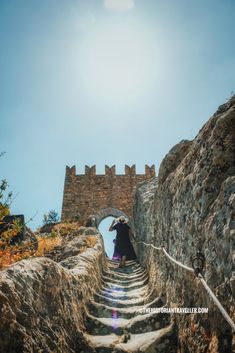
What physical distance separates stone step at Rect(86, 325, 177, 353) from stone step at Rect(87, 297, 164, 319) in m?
0.78

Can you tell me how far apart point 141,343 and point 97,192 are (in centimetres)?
1870

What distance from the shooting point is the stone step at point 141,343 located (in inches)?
106

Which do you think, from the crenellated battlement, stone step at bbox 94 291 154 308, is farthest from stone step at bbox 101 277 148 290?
the crenellated battlement

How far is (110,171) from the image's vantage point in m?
22.5

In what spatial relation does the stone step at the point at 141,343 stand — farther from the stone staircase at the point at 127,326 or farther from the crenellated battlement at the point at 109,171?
the crenellated battlement at the point at 109,171

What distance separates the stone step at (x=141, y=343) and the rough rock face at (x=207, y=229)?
7.5 inches

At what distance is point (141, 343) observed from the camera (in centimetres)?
282

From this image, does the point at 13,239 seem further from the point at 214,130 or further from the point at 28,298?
the point at 214,130

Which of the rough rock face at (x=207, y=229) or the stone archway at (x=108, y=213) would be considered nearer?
the rough rock face at (x=207, y=229)

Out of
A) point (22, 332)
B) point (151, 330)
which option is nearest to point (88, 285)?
point (151, 330)

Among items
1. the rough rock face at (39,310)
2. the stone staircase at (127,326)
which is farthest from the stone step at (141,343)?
the rough rock face at (39,310)

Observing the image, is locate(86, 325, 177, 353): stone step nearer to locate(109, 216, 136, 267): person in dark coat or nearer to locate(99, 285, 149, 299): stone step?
locate(99, 285, 149, 299): stone step

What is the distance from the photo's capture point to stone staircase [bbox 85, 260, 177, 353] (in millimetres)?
2760

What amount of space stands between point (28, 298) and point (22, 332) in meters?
0.29
